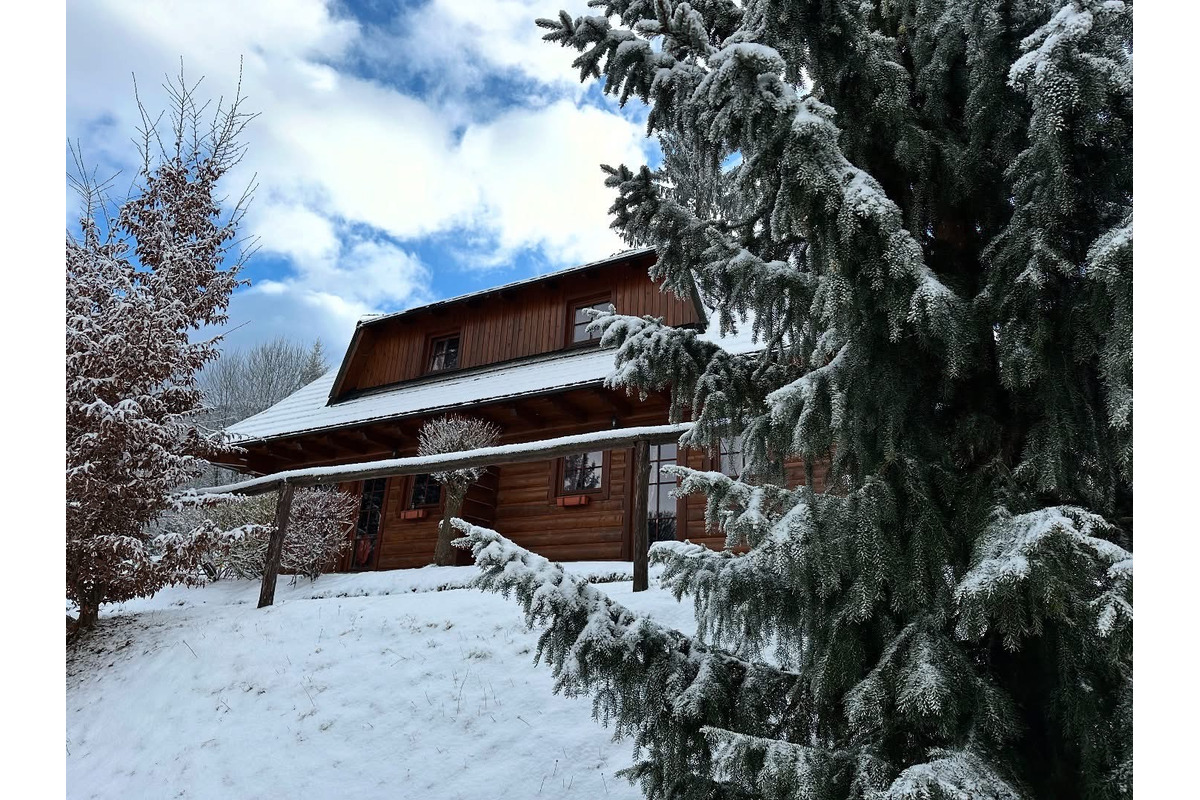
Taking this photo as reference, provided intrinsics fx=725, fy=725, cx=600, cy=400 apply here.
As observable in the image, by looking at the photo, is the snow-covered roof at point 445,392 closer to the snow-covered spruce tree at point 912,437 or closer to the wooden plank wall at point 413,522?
the wooden plank wall at point 413,522

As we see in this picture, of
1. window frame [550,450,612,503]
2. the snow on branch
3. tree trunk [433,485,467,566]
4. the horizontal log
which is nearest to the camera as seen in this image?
the snow on branch

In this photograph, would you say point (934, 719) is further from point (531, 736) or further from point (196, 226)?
point (196, 226)

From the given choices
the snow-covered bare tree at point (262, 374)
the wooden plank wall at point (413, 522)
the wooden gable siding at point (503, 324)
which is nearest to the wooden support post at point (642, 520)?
the wooden gable siding at point (503, 324)

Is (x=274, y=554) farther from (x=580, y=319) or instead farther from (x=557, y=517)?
(x=580, y=319)

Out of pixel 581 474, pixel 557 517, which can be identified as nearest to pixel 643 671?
pixel 557 517

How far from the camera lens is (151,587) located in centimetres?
818

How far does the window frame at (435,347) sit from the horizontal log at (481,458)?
18.5 feet

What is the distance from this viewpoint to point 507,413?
1197cm

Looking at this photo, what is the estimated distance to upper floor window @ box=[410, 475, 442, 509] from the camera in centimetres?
1299

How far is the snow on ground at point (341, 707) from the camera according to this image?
4496 mm

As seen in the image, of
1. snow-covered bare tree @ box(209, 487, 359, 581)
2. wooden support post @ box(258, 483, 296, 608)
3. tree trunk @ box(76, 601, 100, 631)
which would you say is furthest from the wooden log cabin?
tree trunk @ box(76, 601, 100, 631)

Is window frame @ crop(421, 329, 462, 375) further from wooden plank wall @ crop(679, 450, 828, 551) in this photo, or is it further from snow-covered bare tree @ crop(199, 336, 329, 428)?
snow-covered bare tree @ crop(199, 336, 329, 428)

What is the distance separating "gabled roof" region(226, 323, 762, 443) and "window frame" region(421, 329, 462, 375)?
32cm

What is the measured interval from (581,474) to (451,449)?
2.12 meters
